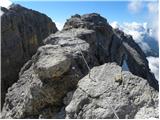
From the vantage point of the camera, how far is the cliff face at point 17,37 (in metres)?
65.1

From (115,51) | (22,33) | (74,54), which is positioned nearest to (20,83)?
(74,54)

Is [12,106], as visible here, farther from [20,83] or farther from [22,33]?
[22,33]

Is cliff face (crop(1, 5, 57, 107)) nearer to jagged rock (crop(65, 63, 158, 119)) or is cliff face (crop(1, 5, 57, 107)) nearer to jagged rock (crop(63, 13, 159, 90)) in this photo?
jagged rock (crop(63, 13, 159, 90))

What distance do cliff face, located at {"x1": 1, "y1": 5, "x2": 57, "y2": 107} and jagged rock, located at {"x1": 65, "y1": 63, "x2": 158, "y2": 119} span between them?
45.5 meters

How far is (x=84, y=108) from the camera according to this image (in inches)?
580

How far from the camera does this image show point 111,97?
47.2 ft

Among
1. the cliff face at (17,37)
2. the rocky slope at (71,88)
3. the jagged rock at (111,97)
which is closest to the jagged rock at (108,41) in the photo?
the rocky slope at (71,88)

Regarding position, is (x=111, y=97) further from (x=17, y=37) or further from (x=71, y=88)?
(x=17, y=37)

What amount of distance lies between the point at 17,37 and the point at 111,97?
187ft

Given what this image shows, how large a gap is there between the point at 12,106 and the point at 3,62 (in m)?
47.5

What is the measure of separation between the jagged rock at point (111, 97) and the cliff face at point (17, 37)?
4549 cm

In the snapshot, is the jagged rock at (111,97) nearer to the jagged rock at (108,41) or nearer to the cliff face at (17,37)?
the jagged rock at (108,41)

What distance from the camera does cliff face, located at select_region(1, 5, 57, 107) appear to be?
65.1m

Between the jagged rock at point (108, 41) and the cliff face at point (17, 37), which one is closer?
the jagged rock at point (108, 41)
